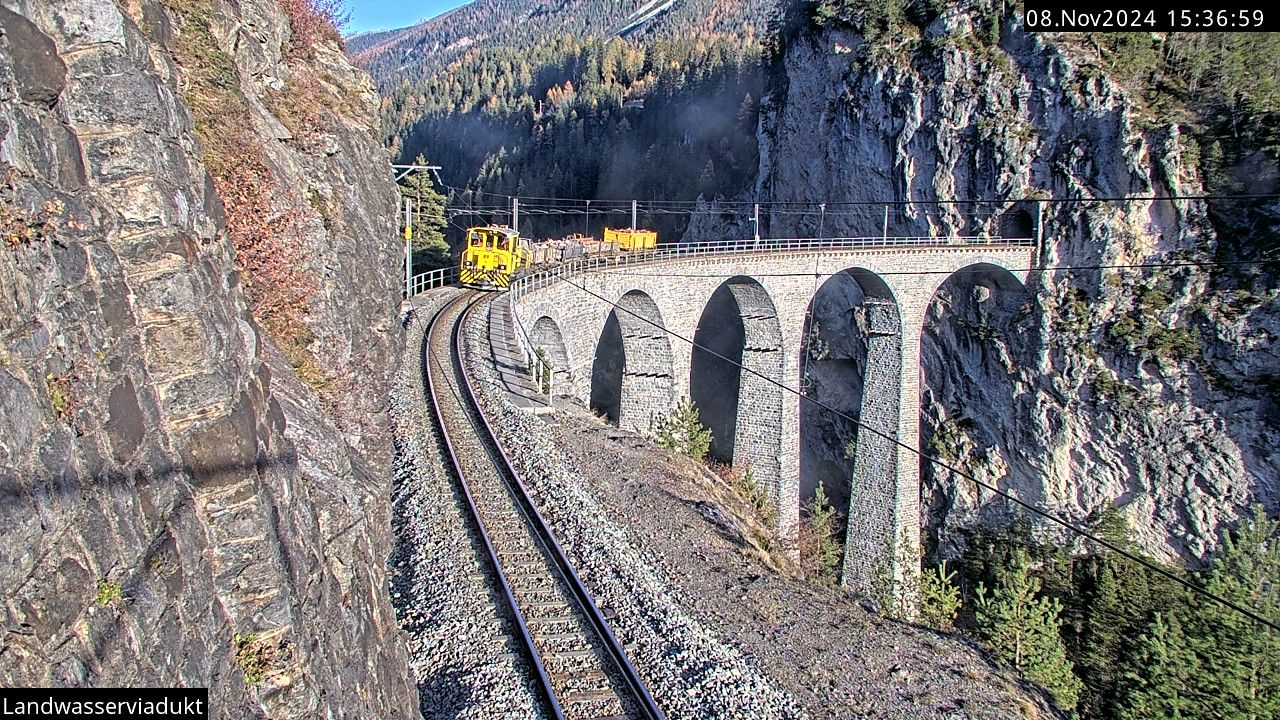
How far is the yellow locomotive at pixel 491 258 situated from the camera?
93.3 feet

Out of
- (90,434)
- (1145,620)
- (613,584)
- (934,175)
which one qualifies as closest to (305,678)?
(90,434)

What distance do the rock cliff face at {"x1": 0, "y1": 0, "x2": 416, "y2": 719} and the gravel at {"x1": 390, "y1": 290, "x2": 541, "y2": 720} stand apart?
70 cm

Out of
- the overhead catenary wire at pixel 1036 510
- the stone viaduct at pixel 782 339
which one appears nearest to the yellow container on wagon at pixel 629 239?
the stone viaduct at pixel 782 339

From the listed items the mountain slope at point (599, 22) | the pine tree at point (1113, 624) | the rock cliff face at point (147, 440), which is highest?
the mountain slope at point (599, 22)

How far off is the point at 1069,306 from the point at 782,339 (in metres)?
12.7

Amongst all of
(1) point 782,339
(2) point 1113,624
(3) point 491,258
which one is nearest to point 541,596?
(3) point 491,258

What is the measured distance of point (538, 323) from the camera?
24.5 m

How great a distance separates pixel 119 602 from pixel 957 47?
132ft

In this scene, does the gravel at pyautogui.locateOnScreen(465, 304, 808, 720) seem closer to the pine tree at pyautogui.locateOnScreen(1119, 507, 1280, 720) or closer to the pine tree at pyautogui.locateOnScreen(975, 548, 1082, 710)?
the pine tree at pyautogui.locateOnScreen(975, 548, 1082, 710)

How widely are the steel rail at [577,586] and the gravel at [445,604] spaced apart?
914 millimetres

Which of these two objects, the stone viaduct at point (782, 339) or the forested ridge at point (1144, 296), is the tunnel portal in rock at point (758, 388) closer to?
the stone viaduct at point (782, 339)

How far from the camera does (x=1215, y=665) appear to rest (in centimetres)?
1895

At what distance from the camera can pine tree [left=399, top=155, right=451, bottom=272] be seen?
139 feet

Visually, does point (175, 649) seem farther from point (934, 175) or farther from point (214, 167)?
point (934, 175)
